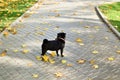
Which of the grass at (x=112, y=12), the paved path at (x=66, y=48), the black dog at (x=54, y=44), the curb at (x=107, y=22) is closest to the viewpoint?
the paved path at (x=66, y=48)

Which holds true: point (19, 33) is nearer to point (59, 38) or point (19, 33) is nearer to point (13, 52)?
point (13, 52)

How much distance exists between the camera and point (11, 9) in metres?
16.8

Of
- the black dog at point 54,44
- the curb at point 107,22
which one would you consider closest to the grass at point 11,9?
the curb at point 107,22

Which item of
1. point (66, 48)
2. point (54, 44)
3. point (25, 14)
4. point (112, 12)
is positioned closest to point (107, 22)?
point (112, 12)

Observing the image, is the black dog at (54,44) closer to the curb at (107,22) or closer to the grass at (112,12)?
the curb at (107,22)

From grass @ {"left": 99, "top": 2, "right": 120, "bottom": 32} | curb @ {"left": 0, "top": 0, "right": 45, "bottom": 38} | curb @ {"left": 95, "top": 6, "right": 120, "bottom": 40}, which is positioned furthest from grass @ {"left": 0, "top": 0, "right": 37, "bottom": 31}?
grass @ {"left": 99, "top": 2, "right": 120, "bottom": 32}

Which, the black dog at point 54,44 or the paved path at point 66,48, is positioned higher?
the black dog at point 54,44

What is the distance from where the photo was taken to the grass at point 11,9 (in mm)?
13578

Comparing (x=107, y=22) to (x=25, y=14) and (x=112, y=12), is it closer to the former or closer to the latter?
(x=112, y=12)

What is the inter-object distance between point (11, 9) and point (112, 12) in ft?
18.3

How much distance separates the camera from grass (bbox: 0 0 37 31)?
1358 centimetres

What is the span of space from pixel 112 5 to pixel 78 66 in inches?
418

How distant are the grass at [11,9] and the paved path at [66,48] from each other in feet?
2.12

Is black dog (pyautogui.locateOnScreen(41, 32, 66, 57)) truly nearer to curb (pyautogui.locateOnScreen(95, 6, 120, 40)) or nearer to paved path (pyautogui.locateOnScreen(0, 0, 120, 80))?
paved path (pyautogui.locateOnScreen(0, 0, 120, 80))
